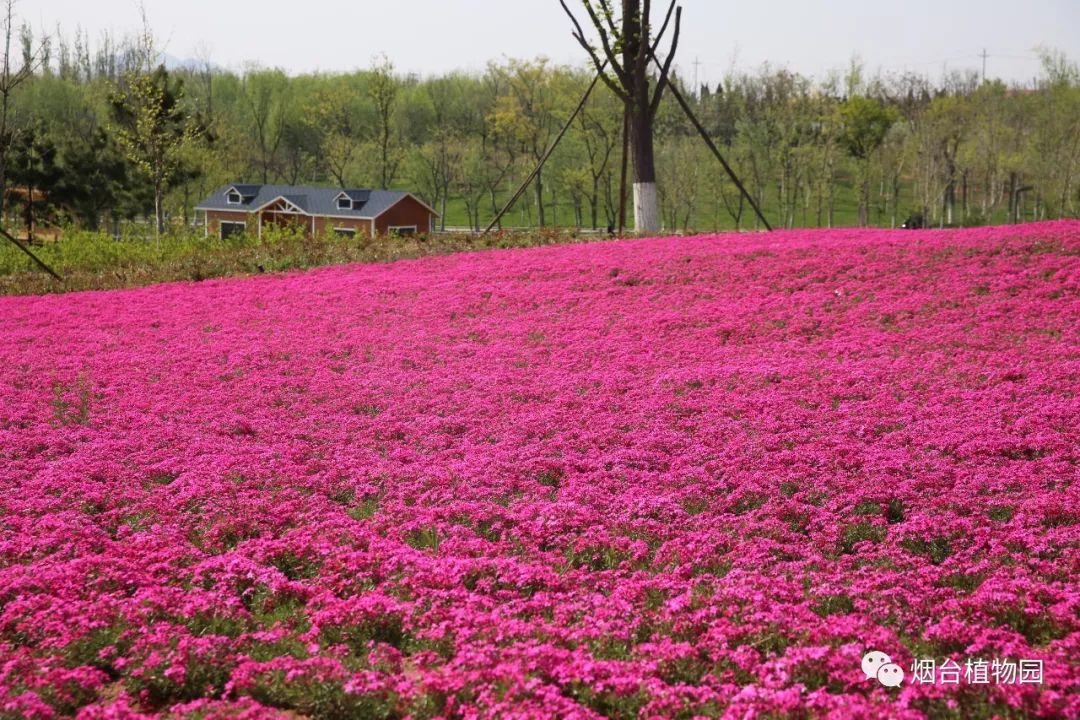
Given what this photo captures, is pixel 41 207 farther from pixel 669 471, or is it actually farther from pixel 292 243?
pixel 669 471

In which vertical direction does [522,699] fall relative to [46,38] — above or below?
below

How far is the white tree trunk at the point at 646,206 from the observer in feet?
87.7

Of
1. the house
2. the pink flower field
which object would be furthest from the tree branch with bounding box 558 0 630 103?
the house

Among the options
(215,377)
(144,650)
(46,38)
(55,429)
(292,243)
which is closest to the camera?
(144,650)

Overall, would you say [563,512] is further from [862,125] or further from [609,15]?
[862,125]

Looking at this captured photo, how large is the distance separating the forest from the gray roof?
2297 millimetres

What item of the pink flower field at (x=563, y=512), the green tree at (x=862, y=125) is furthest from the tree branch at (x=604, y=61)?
the green tree at (x=862, y=125)

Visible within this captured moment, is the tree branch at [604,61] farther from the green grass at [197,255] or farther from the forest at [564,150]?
the forest at [564,150]

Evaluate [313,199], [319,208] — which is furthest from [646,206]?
[313,199]

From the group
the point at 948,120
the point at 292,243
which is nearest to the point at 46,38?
the point at 292,243

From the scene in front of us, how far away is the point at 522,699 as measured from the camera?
193 inches

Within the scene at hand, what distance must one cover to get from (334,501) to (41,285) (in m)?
17.3

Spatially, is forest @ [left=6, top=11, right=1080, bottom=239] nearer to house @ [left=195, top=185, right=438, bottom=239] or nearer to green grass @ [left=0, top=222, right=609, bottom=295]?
house @ [left=195, top=185, right=438, bottom=239]

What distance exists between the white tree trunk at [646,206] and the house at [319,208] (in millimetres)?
33316
